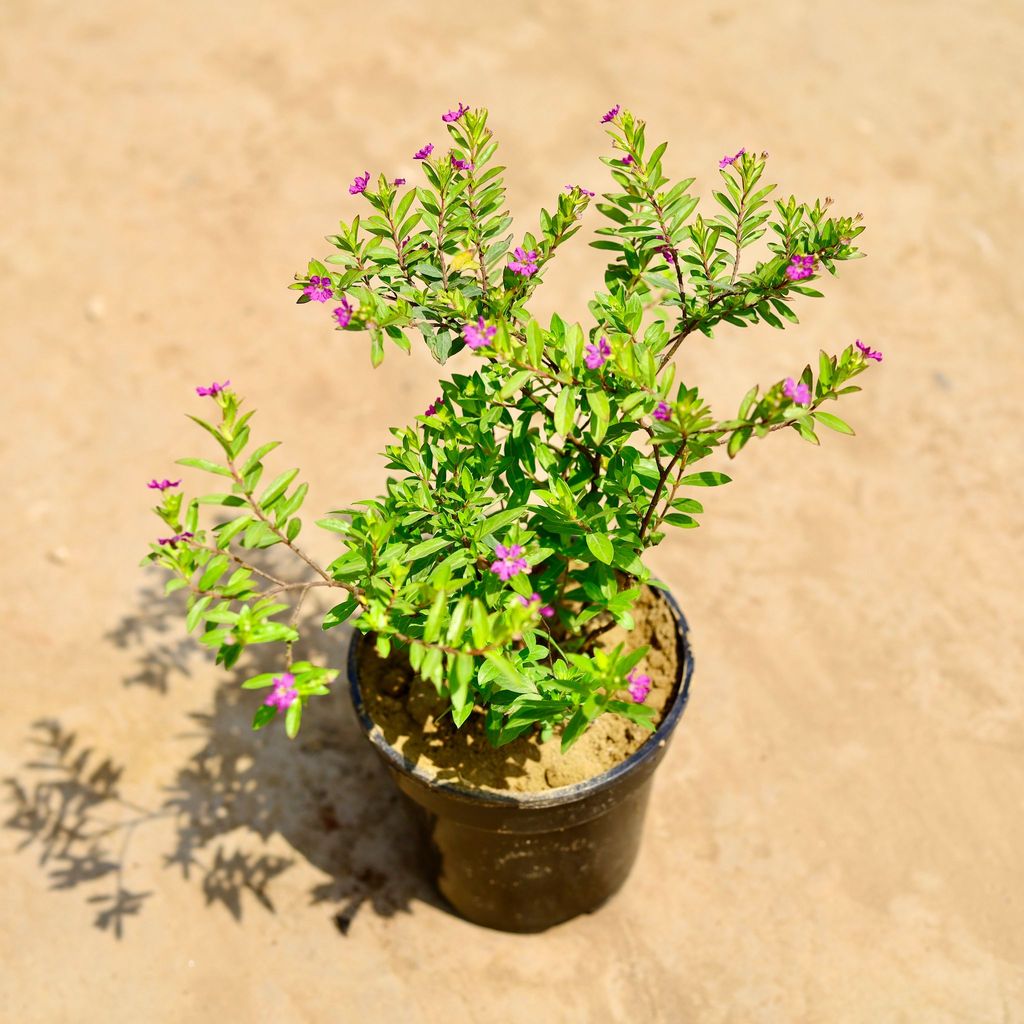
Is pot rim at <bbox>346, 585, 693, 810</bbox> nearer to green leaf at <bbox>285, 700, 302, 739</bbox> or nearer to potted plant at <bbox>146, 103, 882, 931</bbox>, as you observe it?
potted plant at <bbox>146, 103, 882, 931</bbox>

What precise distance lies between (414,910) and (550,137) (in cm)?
423

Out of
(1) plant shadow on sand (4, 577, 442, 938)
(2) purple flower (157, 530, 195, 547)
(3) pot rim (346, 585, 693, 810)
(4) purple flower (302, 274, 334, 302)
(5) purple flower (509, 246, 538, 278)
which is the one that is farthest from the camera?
(1) plant shadow on sand (4, 577, 442, 938)

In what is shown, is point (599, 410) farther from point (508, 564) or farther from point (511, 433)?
point (511, 433)

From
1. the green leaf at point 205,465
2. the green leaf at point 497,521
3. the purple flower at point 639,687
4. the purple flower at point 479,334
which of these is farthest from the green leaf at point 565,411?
the green leaf at point 205,465

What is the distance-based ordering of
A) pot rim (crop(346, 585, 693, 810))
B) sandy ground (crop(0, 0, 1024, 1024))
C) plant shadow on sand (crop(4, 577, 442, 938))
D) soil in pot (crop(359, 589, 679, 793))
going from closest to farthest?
1. pot rim (crop(346, 585, 693, 810))
2. soil in pot (crop(359, 589, 679, 793))
3. sandy ground (crop(0, 0, 1024, 1024))
4. plant shadow on sand (crop(4, 577, 442, 938))

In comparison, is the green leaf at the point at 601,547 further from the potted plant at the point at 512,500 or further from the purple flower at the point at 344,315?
the purple flower at the point at 344,315

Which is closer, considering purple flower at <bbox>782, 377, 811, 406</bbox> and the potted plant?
purple flower at <bbox>782, 377, 811, 406</bbox>

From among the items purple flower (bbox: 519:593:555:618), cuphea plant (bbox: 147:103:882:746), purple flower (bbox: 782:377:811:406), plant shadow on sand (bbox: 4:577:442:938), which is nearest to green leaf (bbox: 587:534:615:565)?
cuphea plant (bbox: 147:103:882:746)

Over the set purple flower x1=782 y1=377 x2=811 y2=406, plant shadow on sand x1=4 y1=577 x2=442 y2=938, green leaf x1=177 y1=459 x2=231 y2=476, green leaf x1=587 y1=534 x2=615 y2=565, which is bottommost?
plant shadow on sand x1=4 y1=577 x2=442 y2=938

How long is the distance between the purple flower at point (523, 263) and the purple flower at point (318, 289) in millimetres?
392

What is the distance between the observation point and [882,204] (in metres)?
5.34

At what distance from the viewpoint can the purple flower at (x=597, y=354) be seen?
190 centimetres

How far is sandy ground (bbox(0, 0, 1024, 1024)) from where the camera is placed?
3010 mm

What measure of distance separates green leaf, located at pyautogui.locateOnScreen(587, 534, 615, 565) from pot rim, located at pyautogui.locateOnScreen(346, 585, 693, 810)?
0.60m
